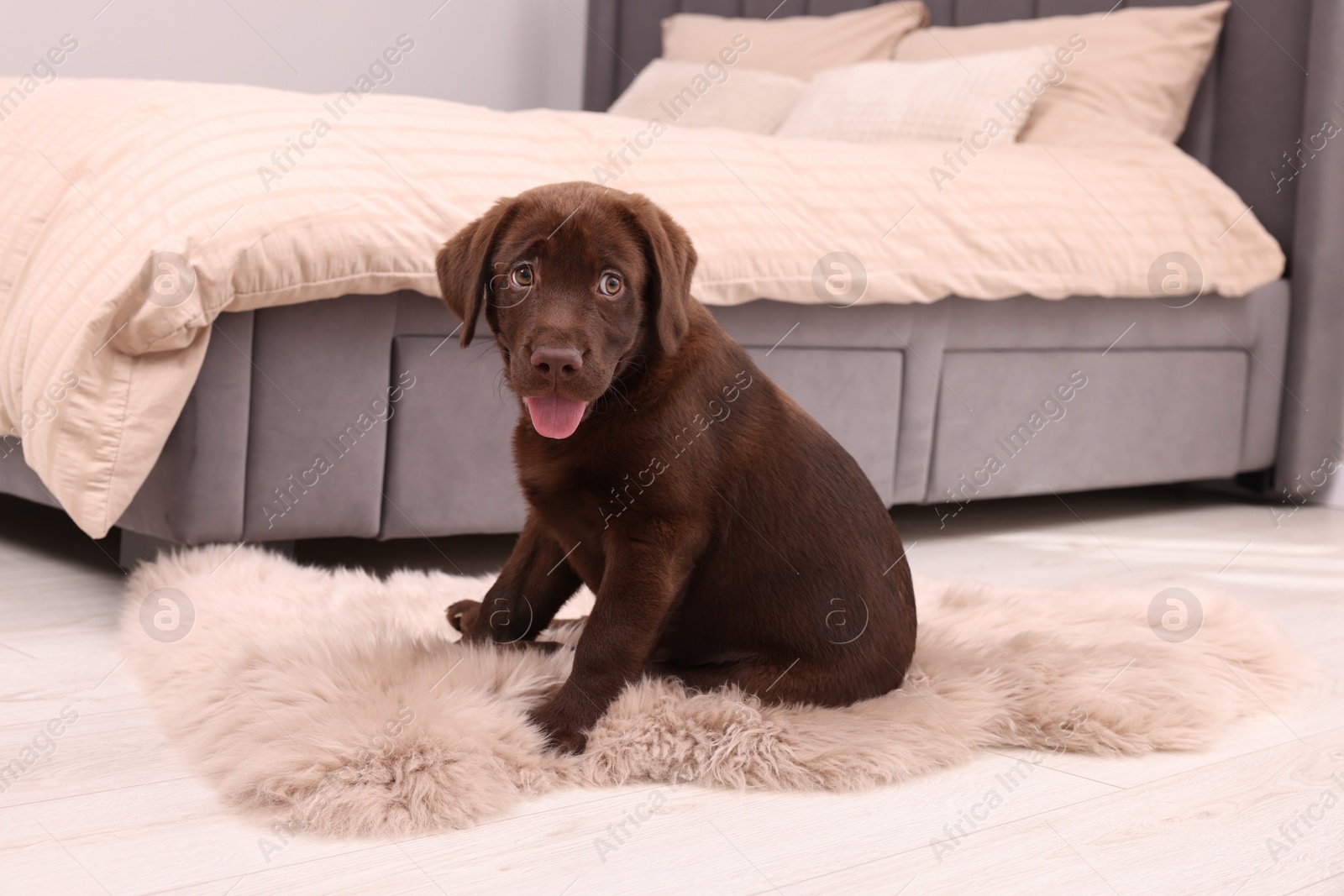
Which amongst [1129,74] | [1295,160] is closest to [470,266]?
[1129,74]

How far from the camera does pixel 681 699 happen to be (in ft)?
4.82

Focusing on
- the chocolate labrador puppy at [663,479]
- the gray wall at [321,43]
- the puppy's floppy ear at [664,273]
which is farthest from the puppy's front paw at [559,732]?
the gray wall at [321,43]

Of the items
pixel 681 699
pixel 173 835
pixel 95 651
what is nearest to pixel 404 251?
pixel 95 651

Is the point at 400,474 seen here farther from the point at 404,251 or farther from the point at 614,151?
the point at 614,151

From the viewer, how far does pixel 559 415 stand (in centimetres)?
139

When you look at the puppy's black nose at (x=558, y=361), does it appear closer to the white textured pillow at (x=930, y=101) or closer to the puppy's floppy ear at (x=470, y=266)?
the puppy's floppy ear at (x=470, y=266)

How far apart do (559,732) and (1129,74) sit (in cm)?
296

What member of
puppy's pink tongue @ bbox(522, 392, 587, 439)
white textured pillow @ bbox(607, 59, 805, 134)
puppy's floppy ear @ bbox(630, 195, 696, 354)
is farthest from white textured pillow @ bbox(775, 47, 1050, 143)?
puppy's pink tongue @ bbox(522, 392, 587, 439)

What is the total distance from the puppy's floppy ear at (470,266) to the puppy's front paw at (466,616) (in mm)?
421

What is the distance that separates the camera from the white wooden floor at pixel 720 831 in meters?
1.12

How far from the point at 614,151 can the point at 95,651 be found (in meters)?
1.25

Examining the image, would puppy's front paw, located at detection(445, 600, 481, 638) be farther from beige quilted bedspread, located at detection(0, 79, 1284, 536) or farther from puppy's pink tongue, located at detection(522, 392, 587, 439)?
beige quilted bedspread, located at detection(0, 79, 1284, 536)

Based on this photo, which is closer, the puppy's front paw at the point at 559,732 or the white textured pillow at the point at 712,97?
the puppy's front paw at the point at 559,732

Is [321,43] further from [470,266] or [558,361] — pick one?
[558,361]
